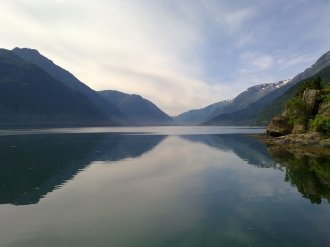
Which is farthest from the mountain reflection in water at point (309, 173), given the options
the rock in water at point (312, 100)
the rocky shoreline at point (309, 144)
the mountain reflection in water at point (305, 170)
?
the rock in water at point (312, 100)

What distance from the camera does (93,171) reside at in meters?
56.6

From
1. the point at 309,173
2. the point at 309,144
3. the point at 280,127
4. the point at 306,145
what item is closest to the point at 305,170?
the point at 309,173

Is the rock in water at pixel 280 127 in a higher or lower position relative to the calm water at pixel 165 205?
higher

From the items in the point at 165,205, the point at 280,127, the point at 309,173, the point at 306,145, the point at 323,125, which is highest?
the point at 323,125

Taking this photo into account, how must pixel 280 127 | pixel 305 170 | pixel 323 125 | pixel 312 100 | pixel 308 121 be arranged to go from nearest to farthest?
pixel 305 170, pixel 323 125, pixel 308 121, pixel 312 100, pixel 280 127

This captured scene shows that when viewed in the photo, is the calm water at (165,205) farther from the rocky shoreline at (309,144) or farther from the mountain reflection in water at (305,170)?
the rocky shoreline at (309,144)

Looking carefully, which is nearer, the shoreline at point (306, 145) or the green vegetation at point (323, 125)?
the shoreline at point (306, 145)

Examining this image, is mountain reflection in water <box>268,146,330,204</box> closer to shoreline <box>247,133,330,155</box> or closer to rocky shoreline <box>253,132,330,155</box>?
shoreline <box>247,133,330,155</box>

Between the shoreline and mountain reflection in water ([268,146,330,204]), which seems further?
the shoreline

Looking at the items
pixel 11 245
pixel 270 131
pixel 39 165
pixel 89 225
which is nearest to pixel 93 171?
pixel 39 165

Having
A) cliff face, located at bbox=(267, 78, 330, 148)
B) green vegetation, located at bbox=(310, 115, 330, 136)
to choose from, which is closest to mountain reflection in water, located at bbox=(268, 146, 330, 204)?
green vegetation, located at bbox=(310, 115, 330, 136)

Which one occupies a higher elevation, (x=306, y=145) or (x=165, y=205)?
(x=306, y=145)

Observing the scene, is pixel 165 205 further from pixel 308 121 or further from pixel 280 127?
pixel 280 127

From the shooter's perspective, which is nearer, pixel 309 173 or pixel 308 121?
pixel 309 173
